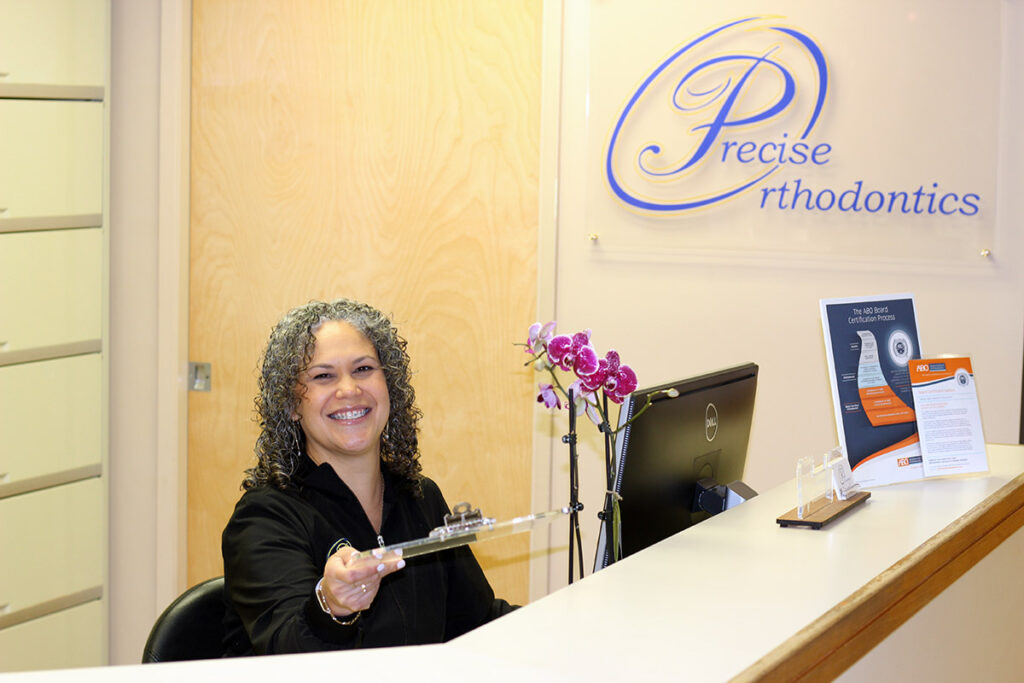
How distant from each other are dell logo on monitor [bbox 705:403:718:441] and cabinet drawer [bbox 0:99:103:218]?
2.37 m

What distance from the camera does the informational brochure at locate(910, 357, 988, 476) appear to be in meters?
2.07

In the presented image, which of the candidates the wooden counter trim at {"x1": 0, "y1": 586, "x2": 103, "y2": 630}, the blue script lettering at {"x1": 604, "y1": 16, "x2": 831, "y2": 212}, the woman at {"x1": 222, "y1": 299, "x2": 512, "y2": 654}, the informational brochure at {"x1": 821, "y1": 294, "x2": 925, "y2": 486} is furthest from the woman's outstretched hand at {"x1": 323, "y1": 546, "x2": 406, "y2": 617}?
the wooden counter trim at {"x1": 0, "y1": 586, "x2": 103, "y2": 630}

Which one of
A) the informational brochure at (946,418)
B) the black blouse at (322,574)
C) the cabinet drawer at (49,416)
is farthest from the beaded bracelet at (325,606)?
the cabinet drawer at (49,416)

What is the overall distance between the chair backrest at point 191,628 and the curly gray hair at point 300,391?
0.68 ft

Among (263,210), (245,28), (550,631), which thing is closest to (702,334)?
(263,210)

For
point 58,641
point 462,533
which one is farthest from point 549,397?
point 58,641

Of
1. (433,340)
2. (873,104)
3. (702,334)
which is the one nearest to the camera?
(873,104)

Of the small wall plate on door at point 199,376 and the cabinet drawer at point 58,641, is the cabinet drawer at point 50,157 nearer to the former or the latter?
the small wall plate on door at point 199,376

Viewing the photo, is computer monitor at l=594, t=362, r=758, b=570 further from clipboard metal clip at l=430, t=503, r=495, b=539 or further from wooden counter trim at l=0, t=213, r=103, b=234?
wooden counter trim at l=0, t=213, r=103, b=234

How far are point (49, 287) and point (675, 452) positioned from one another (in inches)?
94.6

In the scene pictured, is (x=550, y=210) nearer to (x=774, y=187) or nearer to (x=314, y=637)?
(x=774, y=187)

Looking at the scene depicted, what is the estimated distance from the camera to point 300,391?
7.13 feet

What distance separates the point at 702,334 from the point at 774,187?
1.43ft

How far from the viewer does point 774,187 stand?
308 centimetres
